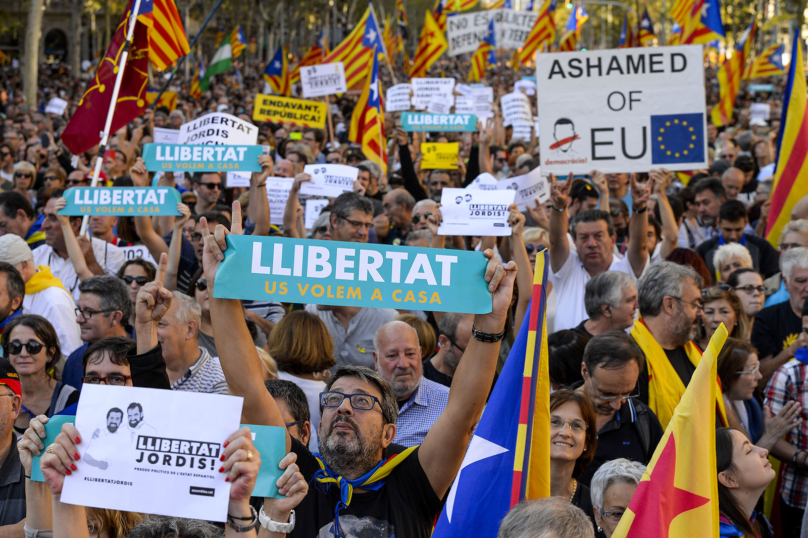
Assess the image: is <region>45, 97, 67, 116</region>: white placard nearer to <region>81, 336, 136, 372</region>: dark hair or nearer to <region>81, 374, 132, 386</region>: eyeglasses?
<region>81, 336, 136, 372</region>: dark hair

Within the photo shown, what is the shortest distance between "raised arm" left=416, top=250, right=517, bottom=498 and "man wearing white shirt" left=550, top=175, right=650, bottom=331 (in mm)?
3040

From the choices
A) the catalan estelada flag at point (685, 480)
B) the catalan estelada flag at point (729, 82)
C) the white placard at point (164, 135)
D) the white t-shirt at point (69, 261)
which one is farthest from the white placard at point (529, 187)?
the catalan estelada flag at point (729, 82)

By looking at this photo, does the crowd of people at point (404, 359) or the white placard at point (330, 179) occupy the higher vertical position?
the white placard at point (330, 179)

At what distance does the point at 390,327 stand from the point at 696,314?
6.00 ft

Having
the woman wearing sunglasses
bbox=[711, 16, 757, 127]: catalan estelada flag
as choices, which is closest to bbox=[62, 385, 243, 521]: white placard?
the woman wearing sunglasses

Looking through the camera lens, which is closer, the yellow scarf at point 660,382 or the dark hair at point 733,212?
the yellow scarf at point 660,382

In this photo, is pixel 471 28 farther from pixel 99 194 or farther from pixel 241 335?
pixel 241 335

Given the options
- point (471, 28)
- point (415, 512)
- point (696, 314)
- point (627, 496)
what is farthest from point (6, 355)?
point (471, 28)

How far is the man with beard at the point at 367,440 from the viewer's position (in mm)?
3184

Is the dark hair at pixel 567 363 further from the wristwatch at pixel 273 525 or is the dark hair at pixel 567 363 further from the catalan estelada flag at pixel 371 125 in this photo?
the catalan estelada flag at pixel 371 125

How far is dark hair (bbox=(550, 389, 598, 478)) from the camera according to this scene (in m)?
3.77

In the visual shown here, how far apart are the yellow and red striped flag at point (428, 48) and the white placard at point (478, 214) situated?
12.7 meters

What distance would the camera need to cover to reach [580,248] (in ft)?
20.8

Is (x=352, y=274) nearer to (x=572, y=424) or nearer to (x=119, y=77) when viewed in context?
(x=572, y=424)
